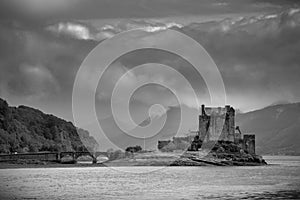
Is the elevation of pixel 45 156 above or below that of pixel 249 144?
below

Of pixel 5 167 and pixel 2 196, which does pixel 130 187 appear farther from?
pixel 5 167

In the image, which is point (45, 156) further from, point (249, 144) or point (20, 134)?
point (249, 144)

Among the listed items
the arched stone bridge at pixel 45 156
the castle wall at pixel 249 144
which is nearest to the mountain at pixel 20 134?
the arched stone bridge at pixel 45 156

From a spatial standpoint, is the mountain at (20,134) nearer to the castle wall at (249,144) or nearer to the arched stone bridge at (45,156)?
the arched stone bridge at (45,156)

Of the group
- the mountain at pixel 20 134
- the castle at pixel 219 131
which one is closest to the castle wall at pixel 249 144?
the castle at pixel 219 131

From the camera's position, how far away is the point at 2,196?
6025 centimetres

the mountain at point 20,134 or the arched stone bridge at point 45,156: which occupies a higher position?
the mountain at point 20,134

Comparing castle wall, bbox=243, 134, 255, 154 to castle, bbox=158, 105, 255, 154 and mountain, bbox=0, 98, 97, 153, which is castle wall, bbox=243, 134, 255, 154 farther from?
mountain, bbox=0, 98, 97, 153

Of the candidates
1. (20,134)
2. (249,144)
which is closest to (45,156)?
(20,134)

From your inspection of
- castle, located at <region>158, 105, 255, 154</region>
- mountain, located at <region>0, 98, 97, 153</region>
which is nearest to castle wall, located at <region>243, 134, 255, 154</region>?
castle, located at <region>158, 105, 255, 154</region>

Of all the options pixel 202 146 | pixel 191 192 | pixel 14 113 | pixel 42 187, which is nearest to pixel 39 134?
pixel 14 113

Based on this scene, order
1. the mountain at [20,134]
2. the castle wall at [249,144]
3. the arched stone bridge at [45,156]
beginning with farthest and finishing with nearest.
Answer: the mountain at [20,134] < the castle wall at [249,144] < the arched stone bridge at [45,156]

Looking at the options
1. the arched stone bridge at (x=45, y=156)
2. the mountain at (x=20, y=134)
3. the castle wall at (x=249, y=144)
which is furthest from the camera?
the mountain at (x=20, y=134)

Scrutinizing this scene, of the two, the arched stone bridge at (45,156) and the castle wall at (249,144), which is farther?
the castle wall at (249,144)
